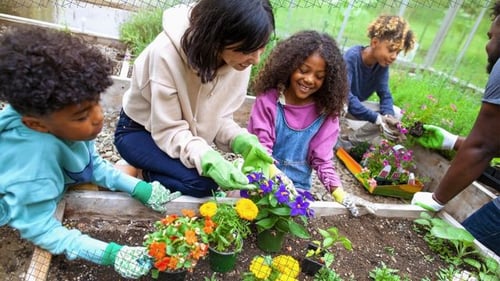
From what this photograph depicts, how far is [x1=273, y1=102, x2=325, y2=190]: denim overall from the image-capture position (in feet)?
6.69

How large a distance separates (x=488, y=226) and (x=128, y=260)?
1.82 m

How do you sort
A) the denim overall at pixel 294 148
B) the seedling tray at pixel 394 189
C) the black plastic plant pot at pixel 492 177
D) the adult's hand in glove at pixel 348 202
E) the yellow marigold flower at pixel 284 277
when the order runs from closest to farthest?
1. the yellow marigold flower at pixel 284 277
2. the adult's hand in glove at pixel 348 202
3. the denim overall at pixel 294 148
4. the black plastic plant pot at pixel 492 177
5. the seedling tray at pixel 394 189

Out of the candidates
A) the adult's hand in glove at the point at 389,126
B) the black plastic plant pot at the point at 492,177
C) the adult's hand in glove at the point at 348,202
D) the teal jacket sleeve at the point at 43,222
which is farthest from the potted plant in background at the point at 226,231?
the black plastic plant pot at the point at 492,177

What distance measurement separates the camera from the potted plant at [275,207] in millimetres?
1461

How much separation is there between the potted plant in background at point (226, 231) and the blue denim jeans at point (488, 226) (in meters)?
1.37

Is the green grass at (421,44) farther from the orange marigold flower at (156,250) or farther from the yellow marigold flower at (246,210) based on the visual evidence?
the orange marigold flower at (156,250)

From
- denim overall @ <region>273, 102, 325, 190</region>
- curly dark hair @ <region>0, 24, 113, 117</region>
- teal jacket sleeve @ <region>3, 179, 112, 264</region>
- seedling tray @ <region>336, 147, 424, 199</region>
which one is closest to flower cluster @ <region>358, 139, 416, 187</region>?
seedling tray @ <region>336, 147, 424, 199</region>

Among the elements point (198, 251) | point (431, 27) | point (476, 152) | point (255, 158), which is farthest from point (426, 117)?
A: point (431, 27)

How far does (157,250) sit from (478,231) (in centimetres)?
173

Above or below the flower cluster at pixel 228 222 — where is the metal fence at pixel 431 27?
above

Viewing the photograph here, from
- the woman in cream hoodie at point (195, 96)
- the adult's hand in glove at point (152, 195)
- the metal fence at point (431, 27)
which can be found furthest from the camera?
the metal fence at point (431, 27)

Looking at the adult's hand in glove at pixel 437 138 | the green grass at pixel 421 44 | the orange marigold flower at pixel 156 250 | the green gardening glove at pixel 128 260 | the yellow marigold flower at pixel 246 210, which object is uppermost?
the green grass at pixel 421 44

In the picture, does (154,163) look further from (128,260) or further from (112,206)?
(128,260)

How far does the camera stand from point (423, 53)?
5.87m
